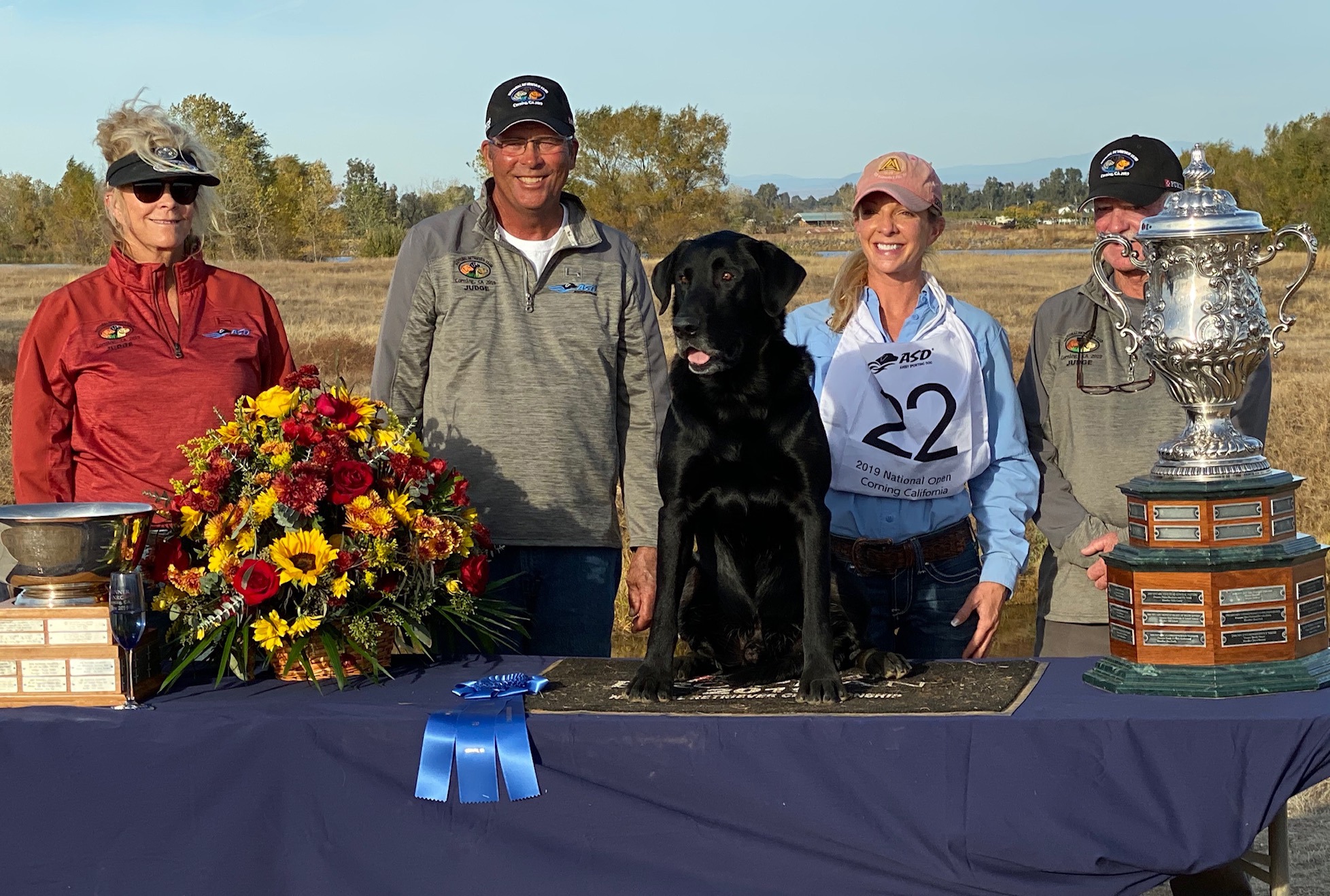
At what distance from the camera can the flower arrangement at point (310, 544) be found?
2.70 meters

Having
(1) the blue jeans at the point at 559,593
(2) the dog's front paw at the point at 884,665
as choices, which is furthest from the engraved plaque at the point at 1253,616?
(1) the blue jeans at the point at 559,593

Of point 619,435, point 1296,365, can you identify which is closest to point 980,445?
point 619,435

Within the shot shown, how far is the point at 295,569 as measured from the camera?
2.66m

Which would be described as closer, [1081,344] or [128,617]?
[128,617]

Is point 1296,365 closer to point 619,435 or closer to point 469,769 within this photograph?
point 619,435

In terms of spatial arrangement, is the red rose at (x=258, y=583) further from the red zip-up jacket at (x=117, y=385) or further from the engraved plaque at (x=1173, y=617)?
the engraved plaque at (x=1173, y=617)

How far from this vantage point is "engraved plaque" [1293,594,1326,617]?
2498 millimetres

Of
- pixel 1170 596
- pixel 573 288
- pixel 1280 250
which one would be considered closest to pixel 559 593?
pixel 573 288

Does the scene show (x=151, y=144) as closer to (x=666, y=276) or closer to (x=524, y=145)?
(x=524, y=145)

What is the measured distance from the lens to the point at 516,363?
11.5ft

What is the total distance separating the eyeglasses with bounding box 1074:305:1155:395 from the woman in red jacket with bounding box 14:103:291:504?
2.33m

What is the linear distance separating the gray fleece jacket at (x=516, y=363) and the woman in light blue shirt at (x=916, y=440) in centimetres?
61

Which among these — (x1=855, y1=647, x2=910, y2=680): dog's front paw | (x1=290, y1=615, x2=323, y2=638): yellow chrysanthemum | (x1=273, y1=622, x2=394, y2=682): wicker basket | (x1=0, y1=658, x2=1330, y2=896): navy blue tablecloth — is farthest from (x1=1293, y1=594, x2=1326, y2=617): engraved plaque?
(x1=290, y1=615, x2=323, y2=638): yellow chrysanthemum

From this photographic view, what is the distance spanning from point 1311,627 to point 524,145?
2302 mm
